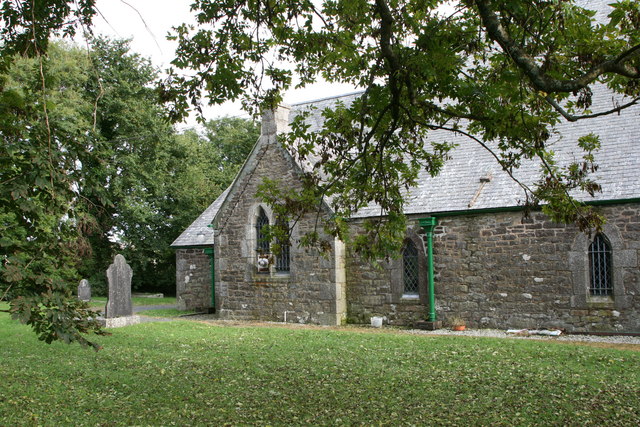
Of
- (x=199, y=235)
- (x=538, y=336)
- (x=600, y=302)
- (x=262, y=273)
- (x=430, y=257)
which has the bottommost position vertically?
(x=538, y=336)

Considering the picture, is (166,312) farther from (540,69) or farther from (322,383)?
(540,69)

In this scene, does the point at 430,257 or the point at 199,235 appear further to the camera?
the point at 199,235

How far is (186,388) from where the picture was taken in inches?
329

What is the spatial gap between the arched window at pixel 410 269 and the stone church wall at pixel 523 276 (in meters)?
0.26

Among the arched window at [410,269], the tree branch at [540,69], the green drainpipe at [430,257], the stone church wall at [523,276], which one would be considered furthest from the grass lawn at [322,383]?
the tree branch at [540,69]

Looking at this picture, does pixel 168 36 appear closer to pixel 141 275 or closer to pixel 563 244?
pixel 563 244

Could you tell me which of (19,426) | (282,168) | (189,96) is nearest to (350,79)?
(189,96)

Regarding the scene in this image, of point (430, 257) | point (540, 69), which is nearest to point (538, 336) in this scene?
point (430, 257)

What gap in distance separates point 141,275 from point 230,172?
9.68 metres

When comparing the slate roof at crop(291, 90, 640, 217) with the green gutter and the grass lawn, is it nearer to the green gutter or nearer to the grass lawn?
the green gutter

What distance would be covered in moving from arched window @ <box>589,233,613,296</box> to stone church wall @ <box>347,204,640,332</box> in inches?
6.4

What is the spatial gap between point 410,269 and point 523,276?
3031mm

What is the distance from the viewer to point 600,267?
13109mm

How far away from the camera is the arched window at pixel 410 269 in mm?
15570
